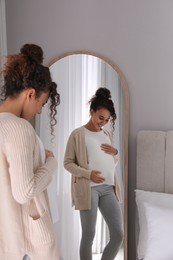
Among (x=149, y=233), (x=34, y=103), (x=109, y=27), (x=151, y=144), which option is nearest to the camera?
(x=34, y=103)

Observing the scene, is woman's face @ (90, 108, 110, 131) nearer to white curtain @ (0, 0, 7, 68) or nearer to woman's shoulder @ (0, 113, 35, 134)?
white curtain @ (0, 0, 7, 68)

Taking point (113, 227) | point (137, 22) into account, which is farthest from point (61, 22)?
point (113, 227)

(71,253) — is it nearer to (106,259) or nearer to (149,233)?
(106,259)

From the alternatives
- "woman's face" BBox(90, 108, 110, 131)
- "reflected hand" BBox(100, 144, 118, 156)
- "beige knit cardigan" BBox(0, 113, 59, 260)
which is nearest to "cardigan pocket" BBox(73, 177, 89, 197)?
"reflected hand" BBox(100, 144, 118, 156)

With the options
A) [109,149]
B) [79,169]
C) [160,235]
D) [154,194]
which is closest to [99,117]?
[109,149]

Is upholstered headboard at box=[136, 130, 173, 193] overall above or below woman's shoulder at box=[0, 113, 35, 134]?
below

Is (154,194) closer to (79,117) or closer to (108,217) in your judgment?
(108,217)

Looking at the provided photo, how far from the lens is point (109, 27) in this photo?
2299mm

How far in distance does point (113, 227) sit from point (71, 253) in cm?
32

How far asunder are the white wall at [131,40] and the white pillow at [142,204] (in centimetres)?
25

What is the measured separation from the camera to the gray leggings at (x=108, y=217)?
2207 millimetres

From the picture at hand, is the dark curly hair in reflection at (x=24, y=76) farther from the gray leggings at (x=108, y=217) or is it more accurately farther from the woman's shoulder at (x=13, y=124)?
the gray leggings at (x=108, y=217)

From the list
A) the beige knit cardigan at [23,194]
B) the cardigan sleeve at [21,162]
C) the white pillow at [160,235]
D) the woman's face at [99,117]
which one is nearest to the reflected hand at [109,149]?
the woman's face at [99,117]

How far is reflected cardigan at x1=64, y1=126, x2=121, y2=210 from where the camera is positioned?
2201 mm
